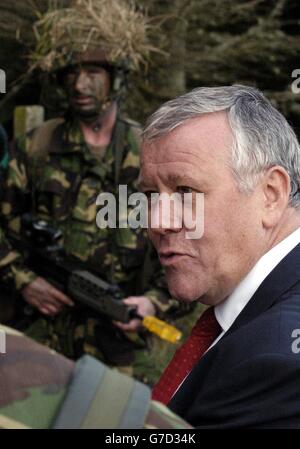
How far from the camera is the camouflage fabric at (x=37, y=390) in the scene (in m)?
0.90

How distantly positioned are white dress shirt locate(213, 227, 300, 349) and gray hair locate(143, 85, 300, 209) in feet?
0.41

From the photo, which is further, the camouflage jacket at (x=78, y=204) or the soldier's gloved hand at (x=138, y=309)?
the camouflage jacket at (x=78, y=204)

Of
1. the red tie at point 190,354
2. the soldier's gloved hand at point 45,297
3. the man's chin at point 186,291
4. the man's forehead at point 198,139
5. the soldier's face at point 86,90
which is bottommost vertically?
the soldier's gloved hand at point 45,297

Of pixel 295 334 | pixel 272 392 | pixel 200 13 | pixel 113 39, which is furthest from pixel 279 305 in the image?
pixel 200 13

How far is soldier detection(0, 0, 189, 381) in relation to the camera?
390cm

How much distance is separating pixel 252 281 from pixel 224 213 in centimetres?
15

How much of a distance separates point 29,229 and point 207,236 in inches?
90.3

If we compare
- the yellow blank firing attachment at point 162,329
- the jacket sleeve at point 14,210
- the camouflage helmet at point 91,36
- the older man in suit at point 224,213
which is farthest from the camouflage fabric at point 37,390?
the camouflage helmet at point 91,36

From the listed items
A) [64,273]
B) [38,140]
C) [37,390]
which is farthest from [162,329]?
[37,390]

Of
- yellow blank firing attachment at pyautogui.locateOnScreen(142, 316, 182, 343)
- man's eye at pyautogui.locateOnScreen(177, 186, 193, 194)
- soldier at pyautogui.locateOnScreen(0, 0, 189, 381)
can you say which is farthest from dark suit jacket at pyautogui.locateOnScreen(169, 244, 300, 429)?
soldier at pyautogui.locateOnScreen(0, 0, 189, 381)

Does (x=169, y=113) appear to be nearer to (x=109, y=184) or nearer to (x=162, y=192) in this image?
(x=162, y=192)

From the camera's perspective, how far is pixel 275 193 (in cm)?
170

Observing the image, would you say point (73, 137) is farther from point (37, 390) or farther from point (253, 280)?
point (37, 390)

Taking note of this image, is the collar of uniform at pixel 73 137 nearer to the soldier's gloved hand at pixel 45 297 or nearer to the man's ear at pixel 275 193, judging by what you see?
the soldier's gloved hand at pixel 45 297
